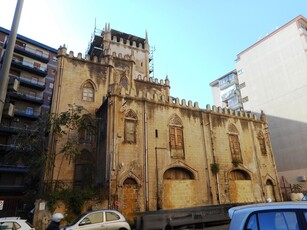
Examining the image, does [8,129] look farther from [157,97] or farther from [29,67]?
[157,97]

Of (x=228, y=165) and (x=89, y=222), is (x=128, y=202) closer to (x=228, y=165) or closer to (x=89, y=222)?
(x=89, y=222)

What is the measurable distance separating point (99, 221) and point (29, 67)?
121ft

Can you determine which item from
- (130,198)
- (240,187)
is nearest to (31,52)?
(130,198)

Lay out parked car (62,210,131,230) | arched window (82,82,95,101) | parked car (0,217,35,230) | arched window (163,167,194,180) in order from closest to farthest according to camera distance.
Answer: parked car (0,217,35,230), parked car (62,210,131,230), arched window (163,167,194,180), arched window (82,82,95,101)

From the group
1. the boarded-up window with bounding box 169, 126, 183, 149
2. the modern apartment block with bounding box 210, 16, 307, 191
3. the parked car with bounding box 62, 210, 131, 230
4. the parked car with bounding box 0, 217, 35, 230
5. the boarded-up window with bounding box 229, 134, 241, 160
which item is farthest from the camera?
the modern apartment block with bounding box 210, 16, 307, 191

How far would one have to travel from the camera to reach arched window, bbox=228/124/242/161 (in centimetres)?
2486

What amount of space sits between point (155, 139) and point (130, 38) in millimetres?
19249

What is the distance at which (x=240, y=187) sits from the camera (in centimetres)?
2369

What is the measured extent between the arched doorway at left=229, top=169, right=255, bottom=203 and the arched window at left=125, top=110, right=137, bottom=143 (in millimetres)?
10392

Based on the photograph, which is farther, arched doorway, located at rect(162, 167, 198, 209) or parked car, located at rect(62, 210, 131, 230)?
arched doorway, located at rect(162, 167, 198, 209)

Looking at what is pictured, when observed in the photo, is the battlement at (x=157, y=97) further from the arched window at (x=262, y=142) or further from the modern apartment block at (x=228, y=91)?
the modern apartment block at (x=228, y=91)

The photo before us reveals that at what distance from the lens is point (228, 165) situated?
78.0ft

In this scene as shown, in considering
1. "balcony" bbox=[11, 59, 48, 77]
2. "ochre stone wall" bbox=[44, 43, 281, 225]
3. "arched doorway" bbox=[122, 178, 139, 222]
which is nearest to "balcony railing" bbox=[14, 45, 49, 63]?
"balcony" bbox=[11, 59, 48, 77]

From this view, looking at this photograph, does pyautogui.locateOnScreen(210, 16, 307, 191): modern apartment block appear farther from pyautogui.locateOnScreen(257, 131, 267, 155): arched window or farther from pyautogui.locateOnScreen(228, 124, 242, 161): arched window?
pyautogui.locateOnScreen(228, 124, 242, 161): arched window
